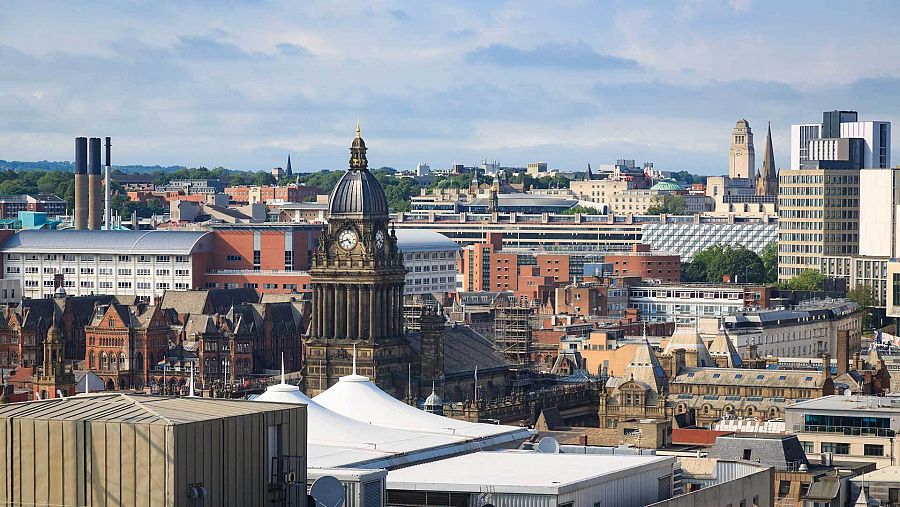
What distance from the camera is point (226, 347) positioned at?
567ft

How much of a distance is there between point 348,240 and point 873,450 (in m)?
41.4

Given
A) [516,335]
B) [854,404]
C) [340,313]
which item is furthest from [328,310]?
[854,404]

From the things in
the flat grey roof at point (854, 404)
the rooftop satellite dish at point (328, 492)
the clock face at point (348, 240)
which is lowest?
the flat grey roof at point (854, 404)

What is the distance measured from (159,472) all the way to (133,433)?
980mm

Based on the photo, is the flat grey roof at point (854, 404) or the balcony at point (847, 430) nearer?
the balcony at point (847, 430)

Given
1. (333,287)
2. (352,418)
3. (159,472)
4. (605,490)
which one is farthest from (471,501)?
(333,287)

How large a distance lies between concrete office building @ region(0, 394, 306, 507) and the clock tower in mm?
79293

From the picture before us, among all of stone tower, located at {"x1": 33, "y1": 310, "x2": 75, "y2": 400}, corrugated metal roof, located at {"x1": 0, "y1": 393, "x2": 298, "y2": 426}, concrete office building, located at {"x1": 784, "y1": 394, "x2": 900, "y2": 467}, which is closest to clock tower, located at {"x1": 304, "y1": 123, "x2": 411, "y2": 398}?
stone tower, located at {"x1": 33, "y1": 310, "x2": 75, "y2": 400}

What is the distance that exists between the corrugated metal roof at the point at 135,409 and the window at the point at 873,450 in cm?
5054

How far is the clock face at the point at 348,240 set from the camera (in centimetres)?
12950

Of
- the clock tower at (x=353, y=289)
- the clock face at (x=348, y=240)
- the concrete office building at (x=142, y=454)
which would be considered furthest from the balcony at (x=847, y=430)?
the concrete office building at (x=142, y=454)

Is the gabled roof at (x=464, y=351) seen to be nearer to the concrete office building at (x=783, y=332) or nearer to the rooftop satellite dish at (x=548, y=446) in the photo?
the concrete office building at (x=783, y=332)

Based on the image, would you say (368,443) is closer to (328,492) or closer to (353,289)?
(328,492)

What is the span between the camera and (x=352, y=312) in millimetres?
129875
